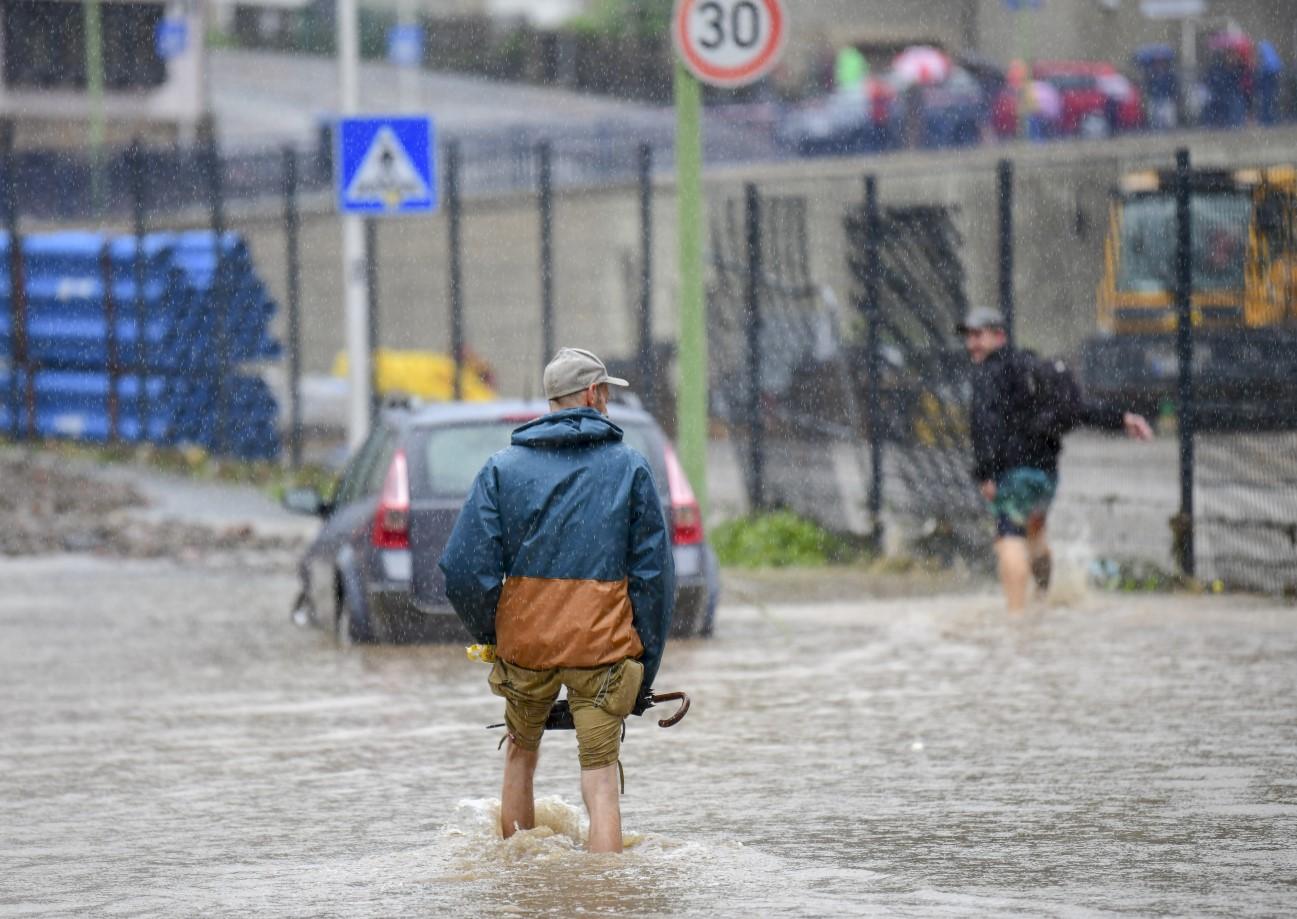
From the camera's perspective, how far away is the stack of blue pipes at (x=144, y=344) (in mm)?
27500

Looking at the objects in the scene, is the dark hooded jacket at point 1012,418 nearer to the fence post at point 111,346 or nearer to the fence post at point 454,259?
the fence post at point 454,259

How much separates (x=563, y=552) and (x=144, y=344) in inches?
855

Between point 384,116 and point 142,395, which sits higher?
point 384,116

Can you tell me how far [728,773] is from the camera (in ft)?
31.9

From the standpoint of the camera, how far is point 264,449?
27.4 meters

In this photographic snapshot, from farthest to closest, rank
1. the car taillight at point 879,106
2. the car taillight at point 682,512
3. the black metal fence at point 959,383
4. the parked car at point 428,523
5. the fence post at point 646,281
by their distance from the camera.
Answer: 1. the car taillight at point 879,106
2. the fence post at point 646,281
3. the black metal fence at point 959,383
4. the car taillight at point 682,512
5. the parked car at point 428,523

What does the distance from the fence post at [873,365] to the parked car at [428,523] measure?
4268 millimetres

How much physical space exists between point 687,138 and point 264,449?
39.8 ft

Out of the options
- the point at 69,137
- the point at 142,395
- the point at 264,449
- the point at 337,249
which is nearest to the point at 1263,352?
the point at 264,449

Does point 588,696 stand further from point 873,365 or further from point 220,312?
point 220,312

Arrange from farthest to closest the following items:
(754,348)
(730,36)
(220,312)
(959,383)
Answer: (220,312)
(754,348)
(959,383)
(730,36)

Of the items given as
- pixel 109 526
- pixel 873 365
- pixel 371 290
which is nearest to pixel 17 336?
pixel 371 290

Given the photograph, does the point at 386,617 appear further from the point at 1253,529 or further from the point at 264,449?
the point at 264,449

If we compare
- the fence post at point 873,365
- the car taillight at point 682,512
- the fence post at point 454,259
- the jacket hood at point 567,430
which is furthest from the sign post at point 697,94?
the jacket hood at point 567,430
